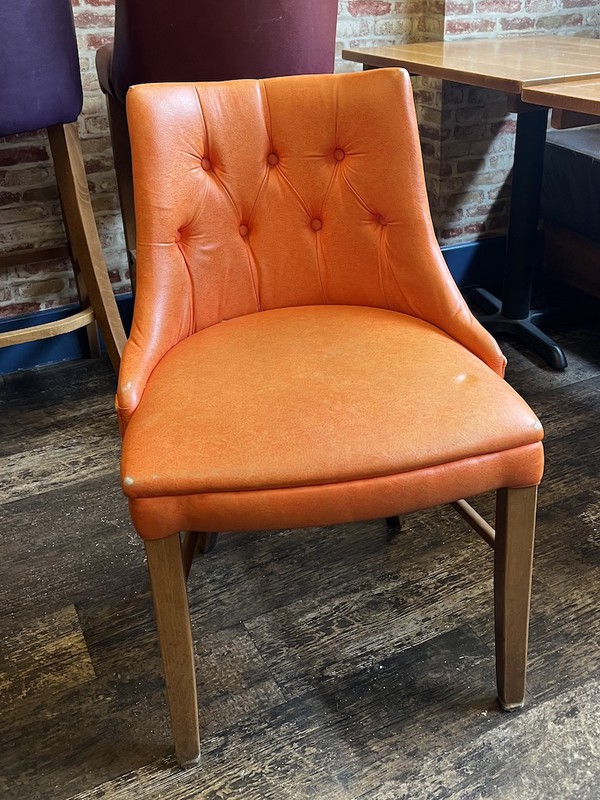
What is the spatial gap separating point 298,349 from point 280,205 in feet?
0.88

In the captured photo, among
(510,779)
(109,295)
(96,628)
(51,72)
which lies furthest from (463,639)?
(51,72)

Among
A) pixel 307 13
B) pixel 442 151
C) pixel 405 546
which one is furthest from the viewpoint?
pixel 442 151

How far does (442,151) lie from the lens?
2.34 meters

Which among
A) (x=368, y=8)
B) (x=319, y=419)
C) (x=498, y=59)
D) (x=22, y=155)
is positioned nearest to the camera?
(x=319, y=419)

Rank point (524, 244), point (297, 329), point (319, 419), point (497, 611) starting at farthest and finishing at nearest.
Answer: point (524, 244) < point (297, 329) < point (497, 611) < point (319, 419)

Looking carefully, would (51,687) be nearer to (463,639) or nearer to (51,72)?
(463,639)

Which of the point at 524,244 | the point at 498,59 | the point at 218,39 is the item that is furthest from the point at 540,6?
the point at 218,39

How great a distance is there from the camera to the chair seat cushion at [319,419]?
2.79ft

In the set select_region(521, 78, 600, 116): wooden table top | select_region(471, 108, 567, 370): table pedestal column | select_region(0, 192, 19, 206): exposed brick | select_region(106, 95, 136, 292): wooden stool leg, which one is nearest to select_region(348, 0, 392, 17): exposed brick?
select_region(471, 108, 567, 370): table pedestal column

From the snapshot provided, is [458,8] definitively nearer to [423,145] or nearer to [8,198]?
[423,145]

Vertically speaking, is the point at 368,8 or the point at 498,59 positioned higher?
the point at 368,8

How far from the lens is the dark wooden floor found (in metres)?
1.01

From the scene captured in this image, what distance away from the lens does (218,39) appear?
150cm

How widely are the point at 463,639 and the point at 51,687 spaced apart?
638 millimetres
